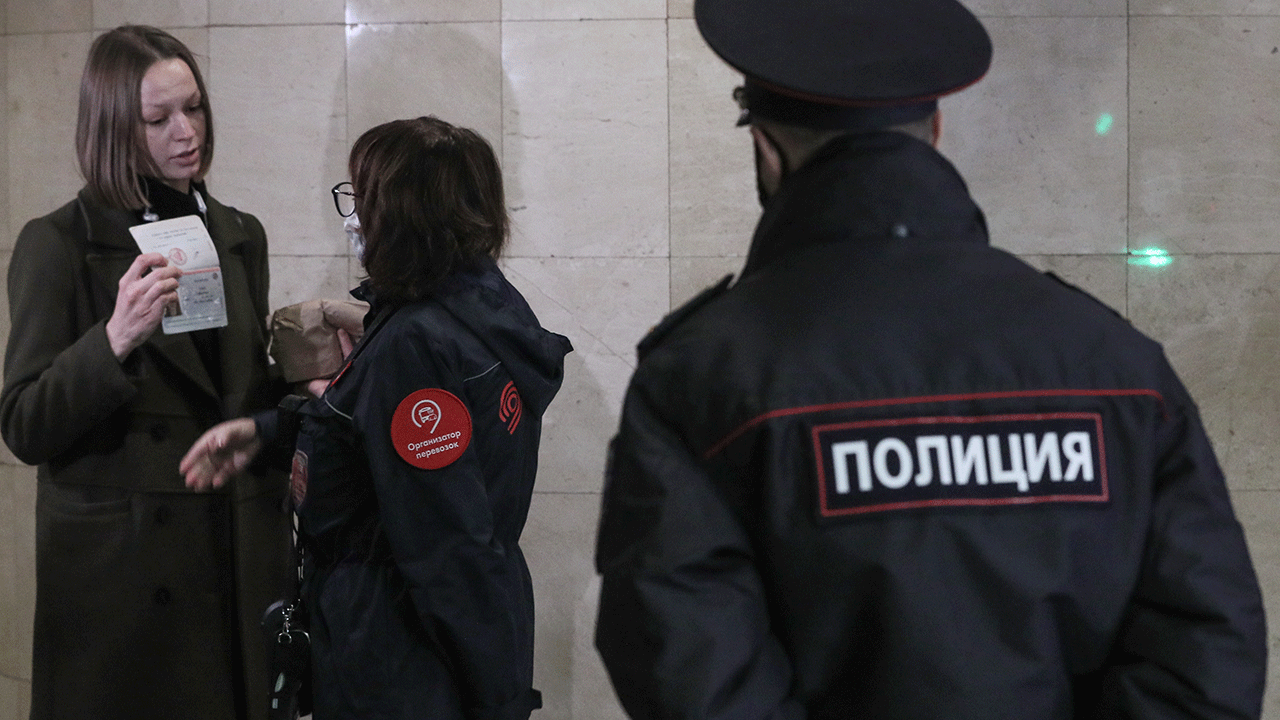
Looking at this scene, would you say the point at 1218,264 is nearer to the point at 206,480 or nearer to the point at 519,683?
the point at 519,683

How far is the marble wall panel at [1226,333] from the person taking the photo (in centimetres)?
321

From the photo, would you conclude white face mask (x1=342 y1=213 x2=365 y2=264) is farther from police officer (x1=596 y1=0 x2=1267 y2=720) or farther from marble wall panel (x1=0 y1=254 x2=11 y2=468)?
marble wall panel (x1=0 y1=254 x2=11 y2=468)

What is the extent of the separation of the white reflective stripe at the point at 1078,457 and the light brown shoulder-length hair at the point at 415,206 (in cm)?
123

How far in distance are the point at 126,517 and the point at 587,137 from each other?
5.57 ft

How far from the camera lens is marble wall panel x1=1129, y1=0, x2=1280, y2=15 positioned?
3156 millimetres

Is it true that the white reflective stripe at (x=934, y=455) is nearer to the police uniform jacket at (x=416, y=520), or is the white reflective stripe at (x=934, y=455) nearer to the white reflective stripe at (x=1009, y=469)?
the white reflective stripe at (x=1009, y=469)

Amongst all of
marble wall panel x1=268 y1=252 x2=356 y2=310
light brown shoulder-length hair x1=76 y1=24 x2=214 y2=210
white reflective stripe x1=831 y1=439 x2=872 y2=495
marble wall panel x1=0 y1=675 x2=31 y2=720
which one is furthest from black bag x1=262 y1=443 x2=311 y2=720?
marble wall panel x1=0 y1=675 x2=31 y2=720

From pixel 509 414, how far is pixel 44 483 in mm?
1145

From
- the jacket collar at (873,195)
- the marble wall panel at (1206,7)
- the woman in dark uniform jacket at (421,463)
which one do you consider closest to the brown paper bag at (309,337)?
the woman in dark uniform jacket at (421,463)

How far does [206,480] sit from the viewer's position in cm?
209

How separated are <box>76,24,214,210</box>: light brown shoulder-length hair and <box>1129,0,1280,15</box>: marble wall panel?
276 centimetres

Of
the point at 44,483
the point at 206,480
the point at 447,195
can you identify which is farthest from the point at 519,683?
the point at 44,483

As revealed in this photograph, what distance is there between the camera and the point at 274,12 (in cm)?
330

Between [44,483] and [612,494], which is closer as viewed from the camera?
[612,494]
